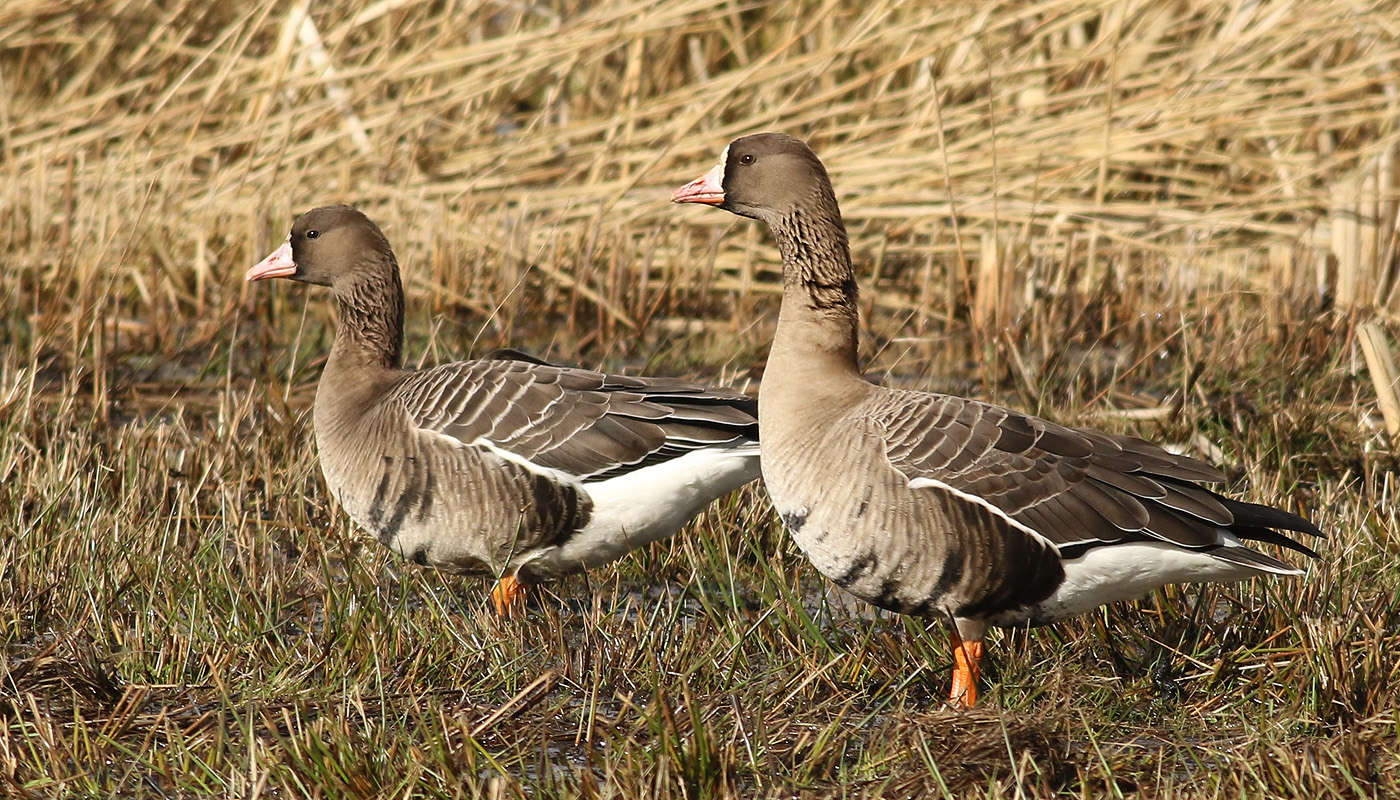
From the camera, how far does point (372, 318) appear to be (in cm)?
566

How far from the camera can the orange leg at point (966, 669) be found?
Result: 412 centimetres

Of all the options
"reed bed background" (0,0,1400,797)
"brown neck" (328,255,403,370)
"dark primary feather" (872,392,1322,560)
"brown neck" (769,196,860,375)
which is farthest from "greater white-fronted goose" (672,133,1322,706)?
"brown neck" (328,255,403,370)

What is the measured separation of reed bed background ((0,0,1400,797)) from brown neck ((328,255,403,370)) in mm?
561

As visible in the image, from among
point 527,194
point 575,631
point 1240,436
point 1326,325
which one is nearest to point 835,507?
point 575,631

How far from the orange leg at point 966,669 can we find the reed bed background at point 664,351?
62 mm

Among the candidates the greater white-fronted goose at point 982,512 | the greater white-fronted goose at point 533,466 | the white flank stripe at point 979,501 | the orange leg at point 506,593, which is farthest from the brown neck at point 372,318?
the white flank stripe at point 979,501

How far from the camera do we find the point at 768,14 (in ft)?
36.9

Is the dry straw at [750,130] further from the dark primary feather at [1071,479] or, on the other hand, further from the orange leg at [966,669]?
the orange leg at [966,669]

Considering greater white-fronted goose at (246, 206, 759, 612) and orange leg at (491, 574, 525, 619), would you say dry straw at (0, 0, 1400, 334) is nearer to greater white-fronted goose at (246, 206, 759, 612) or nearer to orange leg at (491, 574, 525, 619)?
greater white-fronted goose at (246, 206, 759, 612)

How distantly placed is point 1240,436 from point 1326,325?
143 centimetres

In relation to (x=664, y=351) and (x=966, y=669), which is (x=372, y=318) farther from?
(x=966, y=669)

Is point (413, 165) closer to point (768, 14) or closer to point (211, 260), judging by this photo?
point (211, 260)

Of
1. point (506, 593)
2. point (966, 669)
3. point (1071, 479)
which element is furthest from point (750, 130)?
point (966, 669)

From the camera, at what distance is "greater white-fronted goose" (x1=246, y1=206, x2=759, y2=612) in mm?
4875
